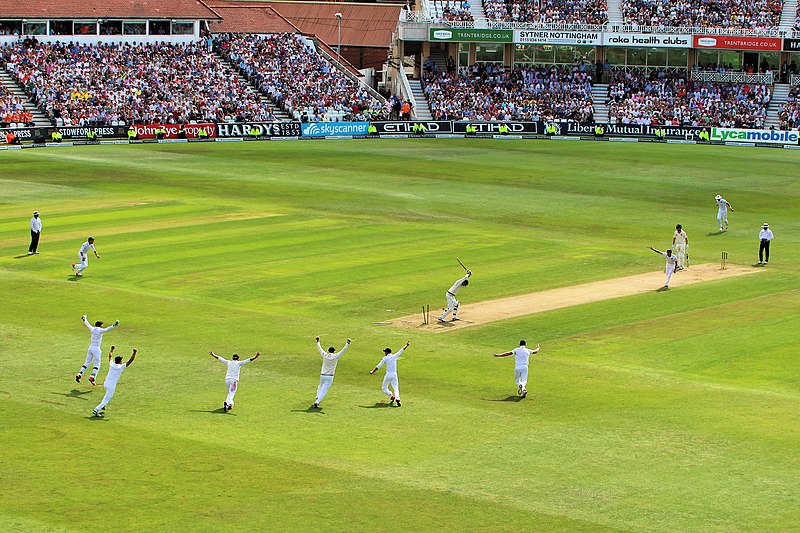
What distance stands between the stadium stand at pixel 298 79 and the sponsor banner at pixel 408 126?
1.99 meters

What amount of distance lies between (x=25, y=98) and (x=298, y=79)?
2048 centimetres

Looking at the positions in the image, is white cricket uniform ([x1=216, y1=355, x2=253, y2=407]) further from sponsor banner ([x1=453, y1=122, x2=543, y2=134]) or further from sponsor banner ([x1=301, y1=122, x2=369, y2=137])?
sponsor banner ([x1=453, y1=122, x2=543, y2=134])

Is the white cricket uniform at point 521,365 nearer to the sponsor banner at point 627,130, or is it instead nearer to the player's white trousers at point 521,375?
the player's white trousers at point 521,375

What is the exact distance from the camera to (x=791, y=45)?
95125 mm

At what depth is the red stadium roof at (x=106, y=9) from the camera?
3546 inches

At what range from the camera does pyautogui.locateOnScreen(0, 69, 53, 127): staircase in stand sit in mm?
80875

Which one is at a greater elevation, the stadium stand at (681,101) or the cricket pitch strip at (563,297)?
the stadium stand at (681,101)

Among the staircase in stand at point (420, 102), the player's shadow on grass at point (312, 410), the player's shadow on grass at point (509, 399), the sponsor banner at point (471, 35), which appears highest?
Answer: the sponsor banner at point (471, 35)

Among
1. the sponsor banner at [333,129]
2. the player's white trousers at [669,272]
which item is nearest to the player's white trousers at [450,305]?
the player's white trousers at [669,272]

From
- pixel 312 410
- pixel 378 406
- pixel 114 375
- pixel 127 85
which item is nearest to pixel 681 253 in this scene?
pixel 378 406

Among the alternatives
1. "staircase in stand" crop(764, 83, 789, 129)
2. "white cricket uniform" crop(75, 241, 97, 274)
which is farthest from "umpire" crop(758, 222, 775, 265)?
"staircase in stand" crop(764, 83, 789, 129)

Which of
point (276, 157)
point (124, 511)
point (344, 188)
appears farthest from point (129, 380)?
point (276, 157)

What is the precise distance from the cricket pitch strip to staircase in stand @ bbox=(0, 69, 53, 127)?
168ft

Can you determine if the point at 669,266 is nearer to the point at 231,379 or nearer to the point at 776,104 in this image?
the point at 231,379
